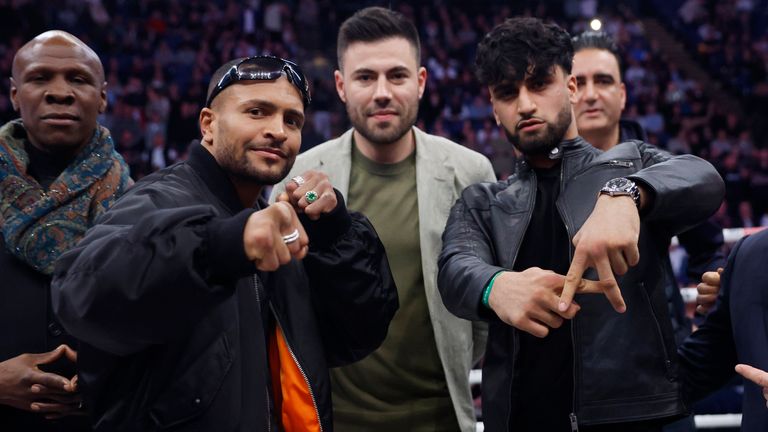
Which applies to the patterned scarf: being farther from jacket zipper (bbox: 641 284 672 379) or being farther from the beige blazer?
jacket zipper (bbox: 641 284 672 379)

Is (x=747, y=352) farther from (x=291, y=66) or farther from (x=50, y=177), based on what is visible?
(x=50, y=177)

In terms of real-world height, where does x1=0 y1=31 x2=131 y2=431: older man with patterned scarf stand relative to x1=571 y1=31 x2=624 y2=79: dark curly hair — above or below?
below

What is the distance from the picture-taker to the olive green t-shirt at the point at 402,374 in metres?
2.39

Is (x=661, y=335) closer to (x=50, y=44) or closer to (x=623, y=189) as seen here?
(x=623, y=189)

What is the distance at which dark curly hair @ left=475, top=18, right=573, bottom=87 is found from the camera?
2.07m

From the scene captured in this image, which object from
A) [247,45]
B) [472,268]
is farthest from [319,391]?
[247,45]

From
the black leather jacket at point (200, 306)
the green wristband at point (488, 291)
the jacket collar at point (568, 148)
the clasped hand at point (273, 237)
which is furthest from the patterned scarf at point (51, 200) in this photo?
the jacket collar at point (568, 148)

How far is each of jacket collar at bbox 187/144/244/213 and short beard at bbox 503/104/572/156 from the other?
73 cm

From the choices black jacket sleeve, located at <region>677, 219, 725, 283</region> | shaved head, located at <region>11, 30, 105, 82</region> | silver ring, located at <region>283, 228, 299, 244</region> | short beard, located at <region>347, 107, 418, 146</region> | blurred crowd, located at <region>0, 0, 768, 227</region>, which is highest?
blurred crowd, located at <region>0, 0, 768, 227</region>

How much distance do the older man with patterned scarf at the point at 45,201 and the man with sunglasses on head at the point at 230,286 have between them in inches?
17.9

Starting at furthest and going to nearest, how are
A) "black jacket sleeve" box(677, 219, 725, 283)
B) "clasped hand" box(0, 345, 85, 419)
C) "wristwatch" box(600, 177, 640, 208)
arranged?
"black jacket sleeve" box(677, 219, 725, 283) → "clasped hand" box(0, 345, 85, 419) → "wristwatch" box(600, 177, 640, 208)

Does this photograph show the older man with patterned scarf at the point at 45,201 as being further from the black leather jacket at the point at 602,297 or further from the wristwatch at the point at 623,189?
the wristwatch at the point at 623,189

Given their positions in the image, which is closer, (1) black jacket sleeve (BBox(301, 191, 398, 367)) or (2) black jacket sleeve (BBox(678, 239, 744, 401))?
(1) black jacket sleeve (BBox(301, 191, 398, 367))

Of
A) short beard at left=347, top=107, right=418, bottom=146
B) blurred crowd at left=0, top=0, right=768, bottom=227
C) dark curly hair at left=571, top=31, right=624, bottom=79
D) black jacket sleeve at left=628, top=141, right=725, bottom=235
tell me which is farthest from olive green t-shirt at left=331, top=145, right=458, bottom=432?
blurred crowd at left=0, top=0, right=768, bottom=227
